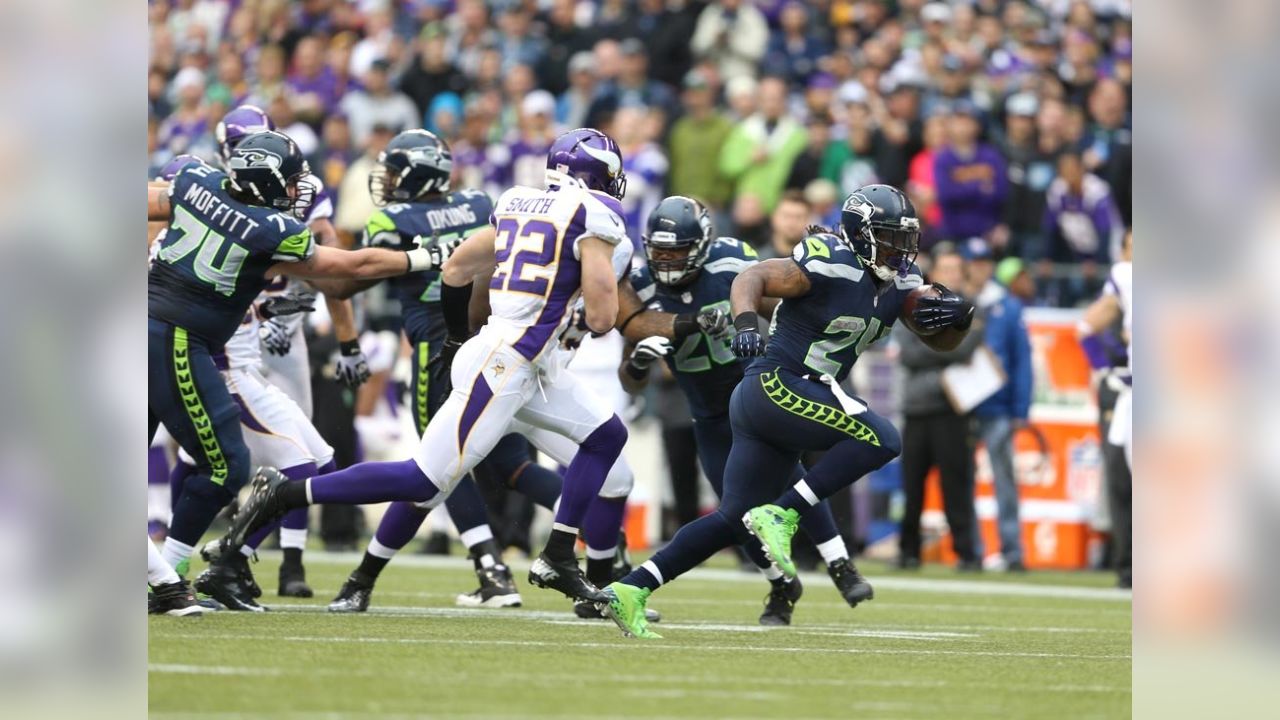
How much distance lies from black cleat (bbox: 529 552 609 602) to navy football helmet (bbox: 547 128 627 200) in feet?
5.11

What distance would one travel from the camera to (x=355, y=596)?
913 centimetres

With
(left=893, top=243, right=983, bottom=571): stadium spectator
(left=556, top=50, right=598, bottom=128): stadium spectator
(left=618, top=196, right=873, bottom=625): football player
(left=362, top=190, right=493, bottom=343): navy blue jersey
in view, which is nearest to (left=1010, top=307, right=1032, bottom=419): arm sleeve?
(left=893, top=243, right=983, bottom=571): stadium spectator

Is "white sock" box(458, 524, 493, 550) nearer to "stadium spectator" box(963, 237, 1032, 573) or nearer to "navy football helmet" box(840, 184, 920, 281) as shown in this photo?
"navy football helmet" box(840, 184, 920, 281)

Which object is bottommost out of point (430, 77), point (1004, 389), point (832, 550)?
point (832, 550)

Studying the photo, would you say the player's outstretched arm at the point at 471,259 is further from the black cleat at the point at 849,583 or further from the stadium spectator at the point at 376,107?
the stadium spectator at the point at 376,107

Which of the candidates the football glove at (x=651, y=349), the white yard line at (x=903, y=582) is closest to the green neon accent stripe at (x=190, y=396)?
the football glove at (x=651, y=349)

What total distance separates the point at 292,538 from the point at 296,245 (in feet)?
7.76

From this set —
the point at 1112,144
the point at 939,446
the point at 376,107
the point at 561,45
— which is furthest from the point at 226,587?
the point at 561,45

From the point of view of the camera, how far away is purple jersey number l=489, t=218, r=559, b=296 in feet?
26.7

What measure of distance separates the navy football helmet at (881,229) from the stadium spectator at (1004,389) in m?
5.95

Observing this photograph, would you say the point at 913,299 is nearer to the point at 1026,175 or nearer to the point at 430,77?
the point at 1026,175
